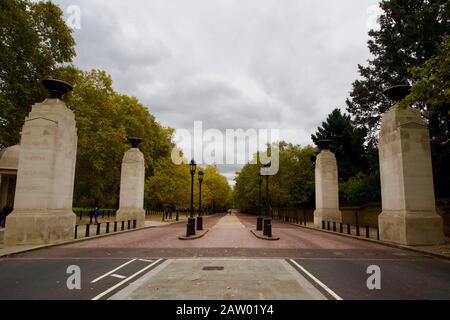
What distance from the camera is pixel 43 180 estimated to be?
16266mm

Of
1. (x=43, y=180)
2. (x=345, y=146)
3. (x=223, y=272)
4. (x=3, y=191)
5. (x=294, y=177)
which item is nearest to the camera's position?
(x=223, y=272)

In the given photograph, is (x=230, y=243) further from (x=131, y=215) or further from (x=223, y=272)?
(x=131, y=215)

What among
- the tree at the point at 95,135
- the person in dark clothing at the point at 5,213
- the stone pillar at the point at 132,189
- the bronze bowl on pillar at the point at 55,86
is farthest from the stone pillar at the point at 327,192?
the person in dark clothing at the point at 5,213

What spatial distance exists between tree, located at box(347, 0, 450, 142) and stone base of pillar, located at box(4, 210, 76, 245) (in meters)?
26.7

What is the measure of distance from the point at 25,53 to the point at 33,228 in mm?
14378

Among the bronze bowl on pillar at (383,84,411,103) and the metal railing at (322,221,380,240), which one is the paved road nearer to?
the metal railing at (322,221,380,240)

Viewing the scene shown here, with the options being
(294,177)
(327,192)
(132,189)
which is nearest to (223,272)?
(132,189)

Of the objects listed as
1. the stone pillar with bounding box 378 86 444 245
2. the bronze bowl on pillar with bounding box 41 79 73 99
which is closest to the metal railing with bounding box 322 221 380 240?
the stone pillar with bounding box 378 86 444 245

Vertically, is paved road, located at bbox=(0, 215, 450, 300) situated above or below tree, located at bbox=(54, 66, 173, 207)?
below

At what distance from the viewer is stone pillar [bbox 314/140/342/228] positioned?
32.4 metres

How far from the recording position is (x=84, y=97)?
116 feet

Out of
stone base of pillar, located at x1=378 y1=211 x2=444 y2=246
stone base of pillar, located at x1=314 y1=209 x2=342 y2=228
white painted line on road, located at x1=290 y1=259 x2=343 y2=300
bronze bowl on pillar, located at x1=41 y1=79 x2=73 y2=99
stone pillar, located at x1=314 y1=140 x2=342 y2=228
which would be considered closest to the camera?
white painted line on road, located at x1=290 y1=259 x2=343 y2=300

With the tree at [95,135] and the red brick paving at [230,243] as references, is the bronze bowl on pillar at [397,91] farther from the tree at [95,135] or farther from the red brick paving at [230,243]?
the tree at [95,135]

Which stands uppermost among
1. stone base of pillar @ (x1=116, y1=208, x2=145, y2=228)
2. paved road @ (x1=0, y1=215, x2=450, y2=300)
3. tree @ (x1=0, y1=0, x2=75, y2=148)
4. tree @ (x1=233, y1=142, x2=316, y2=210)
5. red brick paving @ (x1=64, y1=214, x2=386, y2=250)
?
tree @ (x1=0, y1=0, x2=75, y2=148)
